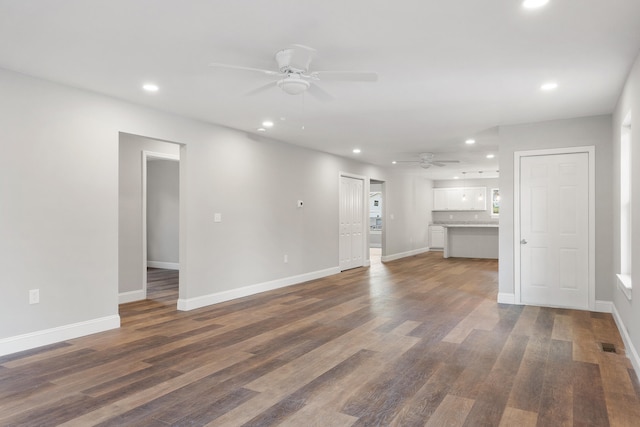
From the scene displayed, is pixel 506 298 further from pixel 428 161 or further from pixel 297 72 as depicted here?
pixel 297 72

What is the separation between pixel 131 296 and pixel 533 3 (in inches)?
225

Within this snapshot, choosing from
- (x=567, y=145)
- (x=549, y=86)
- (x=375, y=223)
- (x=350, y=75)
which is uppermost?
(x=549, y=86)

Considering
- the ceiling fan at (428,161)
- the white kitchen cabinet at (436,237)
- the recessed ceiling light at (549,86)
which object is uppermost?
the recessed ceiling light at (549,86)

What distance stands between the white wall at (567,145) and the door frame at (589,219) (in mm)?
38

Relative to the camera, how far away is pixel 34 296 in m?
3.77

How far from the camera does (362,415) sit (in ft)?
8.14

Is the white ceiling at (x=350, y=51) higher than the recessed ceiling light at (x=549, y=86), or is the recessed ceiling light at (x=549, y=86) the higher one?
the white ceiling at (x=350, y=51)

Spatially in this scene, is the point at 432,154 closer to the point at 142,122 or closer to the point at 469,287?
the point at 469,287

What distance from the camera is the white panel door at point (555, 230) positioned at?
525 centimetres

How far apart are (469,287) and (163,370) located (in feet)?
16.8

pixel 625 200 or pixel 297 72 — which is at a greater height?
pixel 297 72

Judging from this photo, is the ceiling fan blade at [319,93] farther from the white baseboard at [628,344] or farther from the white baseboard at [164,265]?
the white baseboard at [164,265]

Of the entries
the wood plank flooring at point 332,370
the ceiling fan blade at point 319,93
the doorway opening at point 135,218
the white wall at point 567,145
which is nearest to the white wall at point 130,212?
the doorway opening at point 135,218

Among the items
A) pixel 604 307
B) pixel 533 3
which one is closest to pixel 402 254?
pixel 604 307
